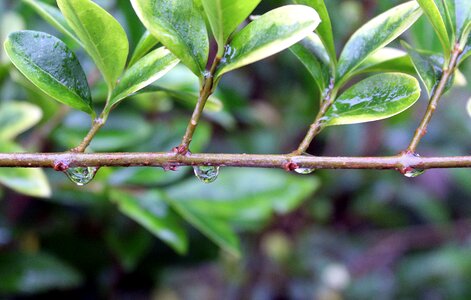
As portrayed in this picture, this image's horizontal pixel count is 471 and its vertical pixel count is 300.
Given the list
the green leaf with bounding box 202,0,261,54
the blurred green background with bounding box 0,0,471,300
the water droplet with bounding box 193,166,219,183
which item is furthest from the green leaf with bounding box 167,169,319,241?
the green leaf with bounding box 202,0,261,54

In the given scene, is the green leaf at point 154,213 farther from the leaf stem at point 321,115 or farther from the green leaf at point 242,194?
the leaf stem at point 321,115

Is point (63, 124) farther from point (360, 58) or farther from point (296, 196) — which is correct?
point (360, 58)

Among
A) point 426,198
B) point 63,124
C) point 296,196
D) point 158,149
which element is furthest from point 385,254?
point 63,124

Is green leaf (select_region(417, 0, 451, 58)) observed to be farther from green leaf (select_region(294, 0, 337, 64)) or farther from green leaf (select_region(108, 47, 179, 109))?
green leaf (select_region(108, 47, 179, 109))

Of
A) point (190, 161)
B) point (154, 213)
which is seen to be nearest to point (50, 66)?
point (190, 161)

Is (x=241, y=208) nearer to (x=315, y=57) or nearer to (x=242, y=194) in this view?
(x=242, y=194)

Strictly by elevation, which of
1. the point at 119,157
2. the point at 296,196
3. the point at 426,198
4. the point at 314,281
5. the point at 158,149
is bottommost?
the point at 314,281
